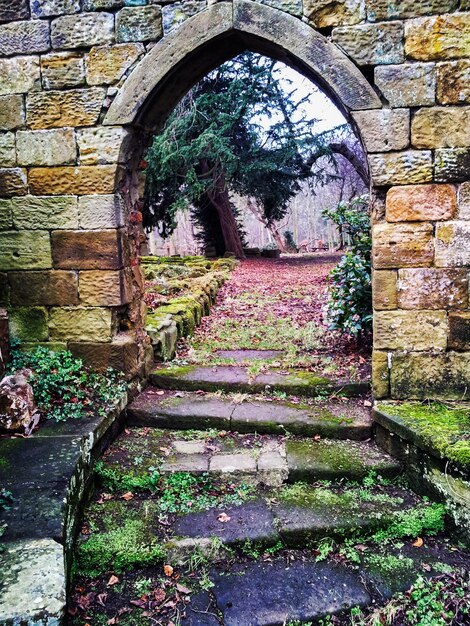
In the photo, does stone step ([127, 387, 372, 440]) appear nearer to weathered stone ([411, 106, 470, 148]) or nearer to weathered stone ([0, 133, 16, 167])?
weathered stone ([411, 106, 470, 148])

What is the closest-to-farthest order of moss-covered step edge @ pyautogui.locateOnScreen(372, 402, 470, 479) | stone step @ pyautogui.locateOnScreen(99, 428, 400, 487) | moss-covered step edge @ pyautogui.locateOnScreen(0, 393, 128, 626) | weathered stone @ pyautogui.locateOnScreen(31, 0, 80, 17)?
moss-covered step edge @ pyautogui.locateOnScreen(0, 393, 128, 626) < moss-covered step edge @ pyautogui.locateOnScreen(372, 402, 470, 479) < stone step @ pyautogui.locateOnScreen(99, 428, 400, 487) < weathered stone @ pyautogui.locateOnScreen(31, 0, 80, 17)

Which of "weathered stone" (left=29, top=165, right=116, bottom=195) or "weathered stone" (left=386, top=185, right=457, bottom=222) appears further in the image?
"weathered stone" (left=29, top=165, right=116, bottom=195)

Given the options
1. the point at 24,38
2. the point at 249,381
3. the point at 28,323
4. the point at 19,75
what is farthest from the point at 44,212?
the point at 249,381

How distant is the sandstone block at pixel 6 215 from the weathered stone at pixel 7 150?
0.33 m

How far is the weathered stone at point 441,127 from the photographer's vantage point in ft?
11.8

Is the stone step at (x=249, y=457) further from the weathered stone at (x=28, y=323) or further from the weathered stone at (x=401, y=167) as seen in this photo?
the weathered stone at (x=401, y=167)

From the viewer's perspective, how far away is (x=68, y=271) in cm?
422

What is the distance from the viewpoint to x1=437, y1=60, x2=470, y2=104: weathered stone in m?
3.56

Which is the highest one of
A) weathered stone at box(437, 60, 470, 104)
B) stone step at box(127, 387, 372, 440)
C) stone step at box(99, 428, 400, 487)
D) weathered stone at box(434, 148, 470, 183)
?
weathered stone at box(437, 60, 470, 104)

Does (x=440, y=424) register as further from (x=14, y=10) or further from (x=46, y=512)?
(x=14, y=10)

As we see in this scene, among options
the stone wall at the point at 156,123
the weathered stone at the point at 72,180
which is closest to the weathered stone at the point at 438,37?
the stone wall at the point at 156,123

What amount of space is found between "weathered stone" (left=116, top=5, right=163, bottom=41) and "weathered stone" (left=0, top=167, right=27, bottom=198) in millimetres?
1384

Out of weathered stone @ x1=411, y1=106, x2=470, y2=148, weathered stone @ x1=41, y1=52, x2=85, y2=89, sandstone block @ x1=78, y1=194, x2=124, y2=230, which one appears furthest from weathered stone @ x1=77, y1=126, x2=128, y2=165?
weathered stone @ x1=411, y1=106, x2=470, y2=148

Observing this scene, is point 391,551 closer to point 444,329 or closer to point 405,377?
point 405,377
